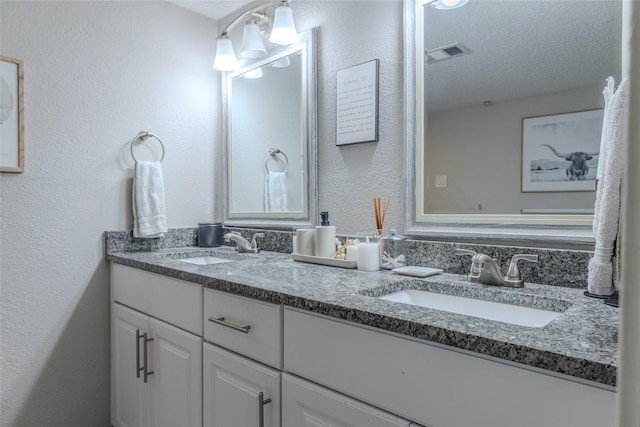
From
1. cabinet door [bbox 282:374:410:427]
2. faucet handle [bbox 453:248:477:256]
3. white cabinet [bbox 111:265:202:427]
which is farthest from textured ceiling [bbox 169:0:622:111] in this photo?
white cabinet [bbox 111:265:202:427]

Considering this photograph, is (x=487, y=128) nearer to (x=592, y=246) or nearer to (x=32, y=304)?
(x=592, y=246)

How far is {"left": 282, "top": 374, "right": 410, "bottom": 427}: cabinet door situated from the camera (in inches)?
31.5

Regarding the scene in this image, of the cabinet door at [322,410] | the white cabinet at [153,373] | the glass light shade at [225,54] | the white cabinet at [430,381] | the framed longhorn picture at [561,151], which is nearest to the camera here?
the white cabinet at [430,381]

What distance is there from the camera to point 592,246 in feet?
3.43

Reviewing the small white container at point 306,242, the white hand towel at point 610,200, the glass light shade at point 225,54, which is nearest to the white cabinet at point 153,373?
the small white container at point 306,242

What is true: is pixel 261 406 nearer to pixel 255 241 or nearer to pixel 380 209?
pixel 380 209

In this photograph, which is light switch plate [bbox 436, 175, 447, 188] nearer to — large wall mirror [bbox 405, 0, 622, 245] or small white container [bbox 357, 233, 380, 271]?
large wall mirror [bbox 405, 0, 622, 245]

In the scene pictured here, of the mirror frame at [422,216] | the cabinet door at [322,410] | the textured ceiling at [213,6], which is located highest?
the textured ceiling at [213,6]

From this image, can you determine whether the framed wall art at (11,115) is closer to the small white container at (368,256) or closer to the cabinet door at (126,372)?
the cabinet door at (126,372)

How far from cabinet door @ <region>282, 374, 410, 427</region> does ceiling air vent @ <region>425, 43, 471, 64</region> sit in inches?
42.4

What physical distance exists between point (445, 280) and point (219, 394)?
28.8 inches

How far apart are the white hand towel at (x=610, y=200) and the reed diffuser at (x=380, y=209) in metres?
0.62

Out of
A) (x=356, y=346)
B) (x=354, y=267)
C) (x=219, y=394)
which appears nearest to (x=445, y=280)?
(x=354, y=267)

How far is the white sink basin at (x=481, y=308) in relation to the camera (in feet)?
3.12
